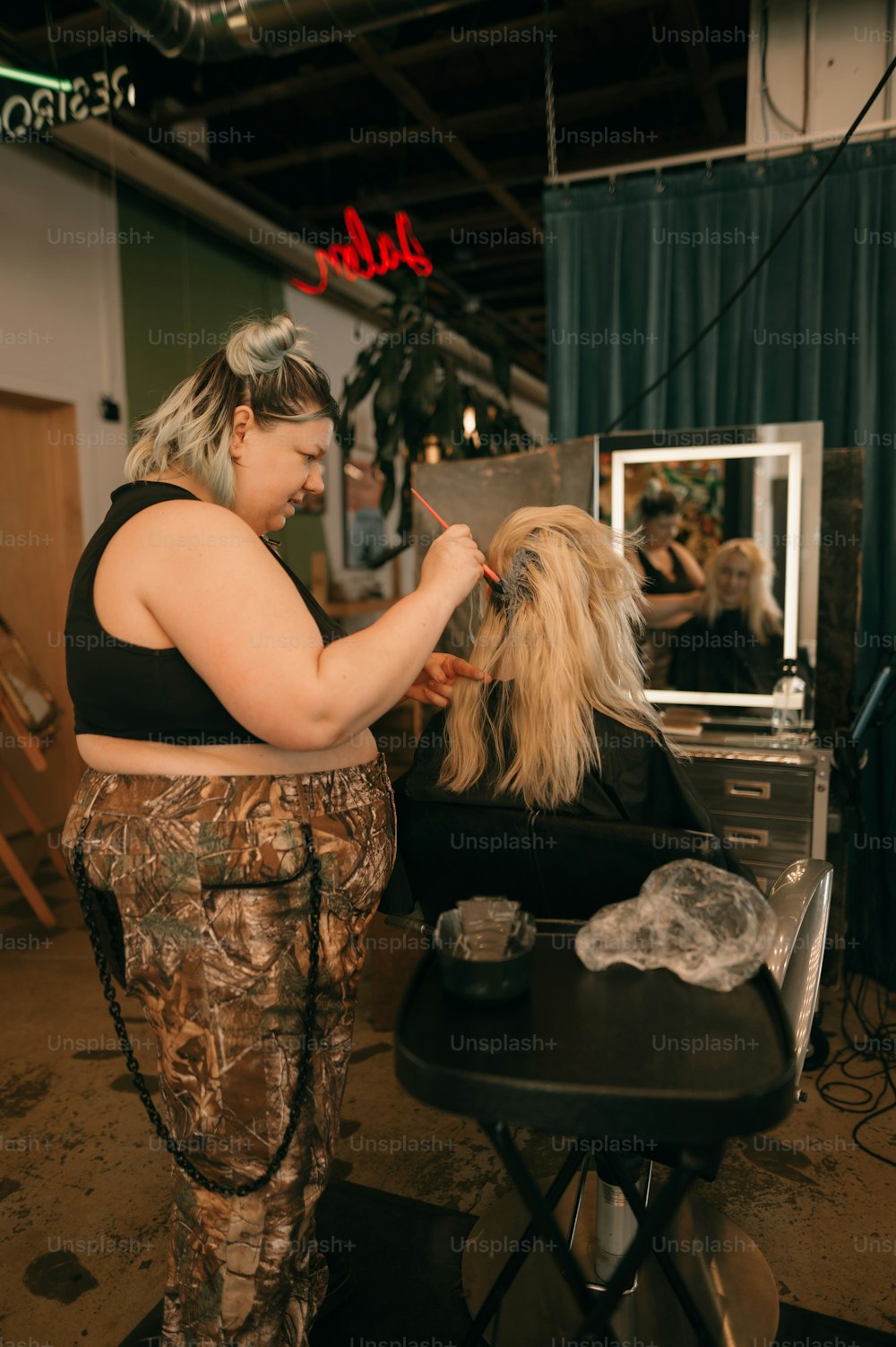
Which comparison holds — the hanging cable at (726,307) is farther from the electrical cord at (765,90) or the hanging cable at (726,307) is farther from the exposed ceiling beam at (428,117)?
the exposed ceiling beam at (428,117)

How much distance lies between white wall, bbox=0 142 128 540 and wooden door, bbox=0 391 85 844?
0.23 feet

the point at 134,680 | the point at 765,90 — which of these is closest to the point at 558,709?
the point at 134,680

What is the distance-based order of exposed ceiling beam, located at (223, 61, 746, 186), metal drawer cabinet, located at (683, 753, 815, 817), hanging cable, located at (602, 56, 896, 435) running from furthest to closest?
exposed ceiling beam, located at (223, 61, 746, 186)
hanging cable, located at (602, 56, 896, 435)
metal drawer cabinet, located at (683, 753, 815, 817)

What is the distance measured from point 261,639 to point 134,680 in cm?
19

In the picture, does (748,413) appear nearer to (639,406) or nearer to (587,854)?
(639,406)

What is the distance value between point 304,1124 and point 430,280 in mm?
5306

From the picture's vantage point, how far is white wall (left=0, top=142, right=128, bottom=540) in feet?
11.6

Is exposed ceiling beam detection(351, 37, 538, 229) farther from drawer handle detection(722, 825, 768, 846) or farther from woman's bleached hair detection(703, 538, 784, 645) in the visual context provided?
drawer handle detection(722, 825, 768, 846)

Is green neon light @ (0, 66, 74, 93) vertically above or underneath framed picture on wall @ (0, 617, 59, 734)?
above

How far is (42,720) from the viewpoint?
3184 millimetres

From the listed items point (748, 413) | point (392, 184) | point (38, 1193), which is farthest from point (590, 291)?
point (38, 1193)

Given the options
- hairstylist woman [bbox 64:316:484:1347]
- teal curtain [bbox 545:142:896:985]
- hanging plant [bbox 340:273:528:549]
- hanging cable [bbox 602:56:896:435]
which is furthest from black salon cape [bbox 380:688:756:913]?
hanging plant [bbox 340:273:528:549]

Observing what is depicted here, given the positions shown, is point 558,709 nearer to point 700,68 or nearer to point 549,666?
point 549,666

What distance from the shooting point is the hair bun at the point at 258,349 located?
3.70 feet
